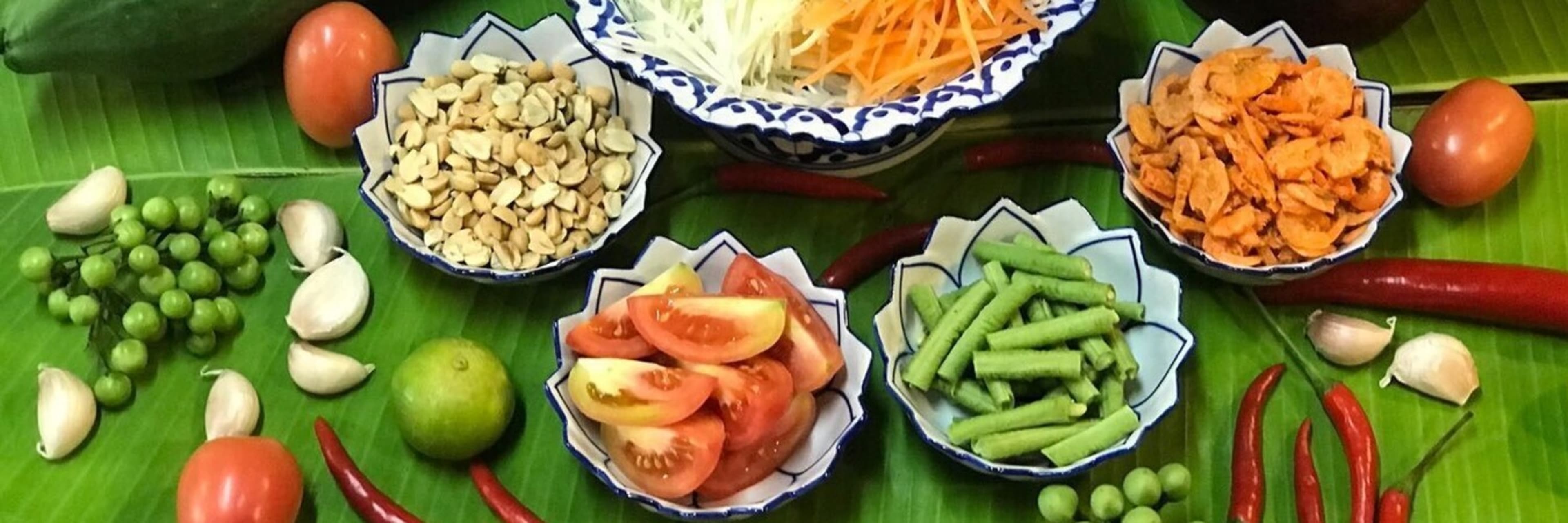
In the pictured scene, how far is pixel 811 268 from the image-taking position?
6.73 ft

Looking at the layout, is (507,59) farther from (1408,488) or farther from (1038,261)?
(1408,488)

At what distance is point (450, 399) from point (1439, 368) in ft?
4.69

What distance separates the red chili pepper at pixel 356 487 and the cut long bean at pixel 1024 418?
0.80m

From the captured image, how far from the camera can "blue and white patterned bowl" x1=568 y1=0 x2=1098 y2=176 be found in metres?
1.68

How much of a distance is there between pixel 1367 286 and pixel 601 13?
124cm

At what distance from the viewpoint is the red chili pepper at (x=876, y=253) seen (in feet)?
6.54

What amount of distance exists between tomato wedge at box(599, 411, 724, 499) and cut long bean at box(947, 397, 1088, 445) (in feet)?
1.13

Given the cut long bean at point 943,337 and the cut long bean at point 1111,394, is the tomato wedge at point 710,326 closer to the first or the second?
the cut long bean at point 943,337

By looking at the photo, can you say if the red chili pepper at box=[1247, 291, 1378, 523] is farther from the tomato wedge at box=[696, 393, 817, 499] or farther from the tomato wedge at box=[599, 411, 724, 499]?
the tomato wedge at box=[599, 411, 724, 499]

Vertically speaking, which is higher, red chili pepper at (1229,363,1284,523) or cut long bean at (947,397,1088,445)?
cut long bean at (947,397,1088,445)

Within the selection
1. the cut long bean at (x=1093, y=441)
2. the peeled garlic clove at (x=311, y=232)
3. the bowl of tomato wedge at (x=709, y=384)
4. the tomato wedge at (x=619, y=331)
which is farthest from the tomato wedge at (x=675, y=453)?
the peeled garlic clove at (x=311, y=232)

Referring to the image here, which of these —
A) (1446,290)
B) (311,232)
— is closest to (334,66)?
(311,232)

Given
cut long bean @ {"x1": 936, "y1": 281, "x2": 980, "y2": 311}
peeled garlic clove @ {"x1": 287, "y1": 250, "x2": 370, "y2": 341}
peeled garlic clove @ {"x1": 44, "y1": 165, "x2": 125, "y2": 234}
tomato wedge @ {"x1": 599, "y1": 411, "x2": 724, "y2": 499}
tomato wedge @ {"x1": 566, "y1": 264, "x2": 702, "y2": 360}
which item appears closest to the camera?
tomato wedge @ {"x1": 599, "y1": 411, "x2": 724, "y2": 499}

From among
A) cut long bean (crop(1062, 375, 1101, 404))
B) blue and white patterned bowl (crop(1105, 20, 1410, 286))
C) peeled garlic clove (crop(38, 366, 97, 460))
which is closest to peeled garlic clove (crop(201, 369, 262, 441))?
peeled garlic clove (crop(38, 366, 97, 460))
